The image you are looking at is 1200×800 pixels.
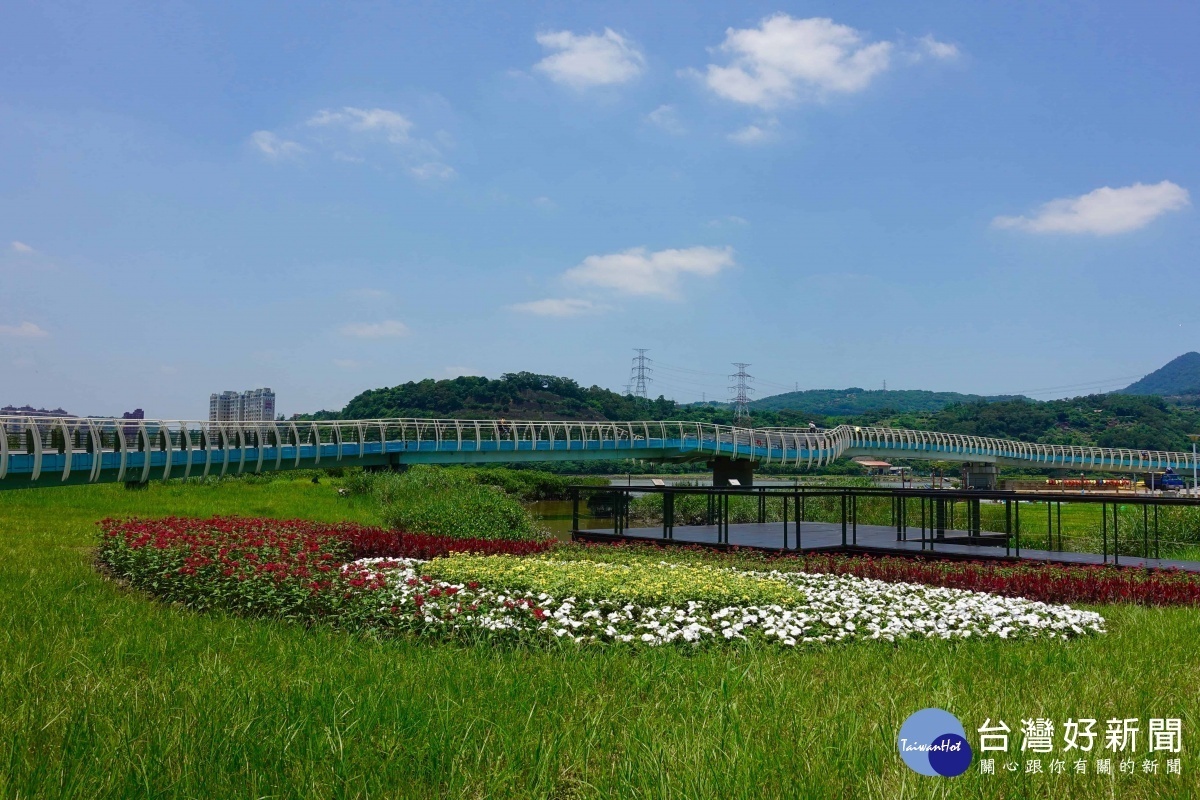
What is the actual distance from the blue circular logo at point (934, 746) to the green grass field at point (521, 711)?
81 millimetres

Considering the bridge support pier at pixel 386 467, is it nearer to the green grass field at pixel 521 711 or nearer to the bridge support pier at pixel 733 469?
the bridge support pier at pixel 733 469

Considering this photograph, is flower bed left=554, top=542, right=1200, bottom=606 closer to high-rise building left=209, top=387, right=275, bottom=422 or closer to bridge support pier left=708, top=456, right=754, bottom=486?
bridge support pier left=708, top=456, right=754, bottom=486

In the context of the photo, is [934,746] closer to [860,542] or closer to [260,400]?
[860,542]

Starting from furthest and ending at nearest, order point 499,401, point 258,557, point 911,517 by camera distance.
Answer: point 499,401
point 911,517
point 258,557

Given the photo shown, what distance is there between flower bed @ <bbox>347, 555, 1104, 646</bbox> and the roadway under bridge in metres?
16.5

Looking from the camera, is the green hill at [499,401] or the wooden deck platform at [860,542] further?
the green hill at [499,401]

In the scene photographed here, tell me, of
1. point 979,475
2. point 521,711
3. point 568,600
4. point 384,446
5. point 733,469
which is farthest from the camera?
point 979,475

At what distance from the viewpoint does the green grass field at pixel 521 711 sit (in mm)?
4035

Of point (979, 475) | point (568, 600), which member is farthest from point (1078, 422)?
point (568, 600)

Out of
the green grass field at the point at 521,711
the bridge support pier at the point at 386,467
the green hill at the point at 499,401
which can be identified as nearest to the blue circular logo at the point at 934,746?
the green grass field at the point at 521,711

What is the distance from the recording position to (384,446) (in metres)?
40.9

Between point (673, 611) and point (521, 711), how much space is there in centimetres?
381

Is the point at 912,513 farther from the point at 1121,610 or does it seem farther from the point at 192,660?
the point at 192,660

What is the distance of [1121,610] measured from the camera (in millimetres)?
10250
